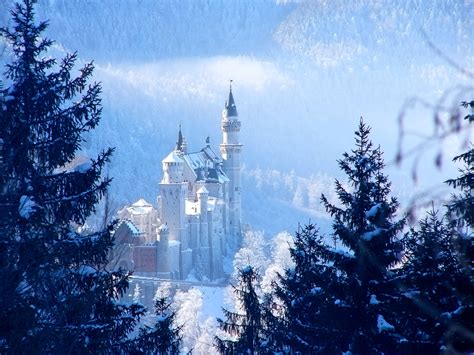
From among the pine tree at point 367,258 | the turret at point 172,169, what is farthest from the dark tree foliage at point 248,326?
the turret at point 172,169

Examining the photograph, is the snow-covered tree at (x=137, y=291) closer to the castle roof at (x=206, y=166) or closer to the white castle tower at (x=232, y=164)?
the castle roof at (x=206, y=166)

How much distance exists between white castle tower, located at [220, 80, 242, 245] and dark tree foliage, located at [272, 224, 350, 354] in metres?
74.6

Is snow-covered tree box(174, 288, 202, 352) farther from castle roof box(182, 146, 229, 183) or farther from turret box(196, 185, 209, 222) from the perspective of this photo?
castle roof box(182, 146, 229, 183)

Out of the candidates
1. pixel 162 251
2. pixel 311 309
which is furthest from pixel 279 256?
pixel 311 309

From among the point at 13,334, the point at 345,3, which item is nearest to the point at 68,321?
the point at 13,334

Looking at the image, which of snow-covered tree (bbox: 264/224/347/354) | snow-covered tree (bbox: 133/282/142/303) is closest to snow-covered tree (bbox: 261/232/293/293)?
snow-covered tree (bbox: 133/282/142/303)

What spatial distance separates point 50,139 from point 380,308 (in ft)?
17.2

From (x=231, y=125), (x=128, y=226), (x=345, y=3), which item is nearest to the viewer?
(x=128, y=226)

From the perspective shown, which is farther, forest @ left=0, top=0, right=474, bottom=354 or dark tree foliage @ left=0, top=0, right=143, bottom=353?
dark tree foliage @ left=0, top=0, right=143, bottom=353

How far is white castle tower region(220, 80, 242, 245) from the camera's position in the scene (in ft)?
299

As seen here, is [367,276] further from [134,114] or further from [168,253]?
[134,114]

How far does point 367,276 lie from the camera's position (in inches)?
452

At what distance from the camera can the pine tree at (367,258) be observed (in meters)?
11.3

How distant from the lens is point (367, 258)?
36.4 feet
